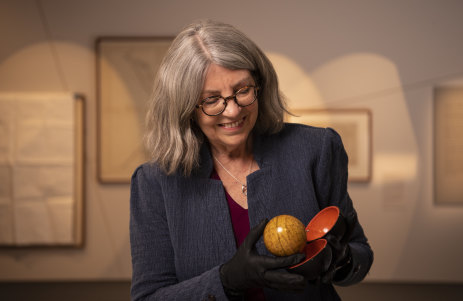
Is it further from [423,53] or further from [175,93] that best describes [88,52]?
[423,53]

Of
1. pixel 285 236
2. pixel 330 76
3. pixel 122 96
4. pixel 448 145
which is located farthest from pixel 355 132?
pixel 285 236

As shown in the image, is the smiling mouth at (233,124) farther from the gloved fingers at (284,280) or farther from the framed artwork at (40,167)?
the framed artwork at (40,167)

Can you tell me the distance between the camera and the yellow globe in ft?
3.22

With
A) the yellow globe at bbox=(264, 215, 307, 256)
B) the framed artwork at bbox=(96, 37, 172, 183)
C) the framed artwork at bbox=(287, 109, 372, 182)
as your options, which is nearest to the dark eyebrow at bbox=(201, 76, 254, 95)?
the yellow globe at bbox=(264, 215, 307, 256)

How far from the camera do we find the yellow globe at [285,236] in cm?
98

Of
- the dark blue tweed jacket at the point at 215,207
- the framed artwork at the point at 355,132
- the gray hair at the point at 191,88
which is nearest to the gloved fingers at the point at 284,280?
the dark blue tweed jacket at the point at 215,207

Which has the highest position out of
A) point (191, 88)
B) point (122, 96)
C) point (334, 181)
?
point (122, 96)

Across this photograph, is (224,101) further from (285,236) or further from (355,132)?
(355,132)

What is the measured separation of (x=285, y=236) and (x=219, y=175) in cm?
37

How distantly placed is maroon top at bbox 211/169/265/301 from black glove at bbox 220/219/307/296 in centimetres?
18

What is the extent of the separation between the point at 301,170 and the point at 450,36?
2183mm

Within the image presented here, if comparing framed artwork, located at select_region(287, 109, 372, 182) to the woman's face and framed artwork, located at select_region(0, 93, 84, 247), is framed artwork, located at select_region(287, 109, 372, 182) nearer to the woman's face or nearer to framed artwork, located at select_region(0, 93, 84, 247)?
framed artwork, located at select_region(0, 93, 84, 247)

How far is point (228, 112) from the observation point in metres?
1.11

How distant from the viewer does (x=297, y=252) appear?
1.01 m
